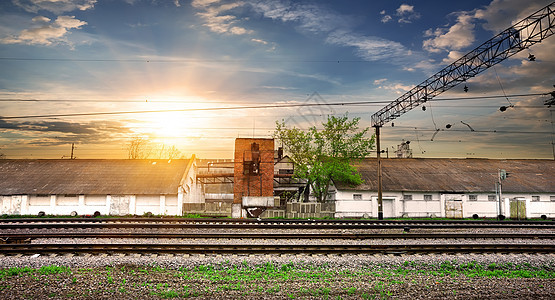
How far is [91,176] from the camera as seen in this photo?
131 feet

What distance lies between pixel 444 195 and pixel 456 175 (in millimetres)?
5333

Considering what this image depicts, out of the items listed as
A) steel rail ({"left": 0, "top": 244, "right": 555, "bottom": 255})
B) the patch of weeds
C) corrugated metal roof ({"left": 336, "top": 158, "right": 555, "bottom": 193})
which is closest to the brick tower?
corrugated metal roof ({"left": 336, "top": 158, "right": 555, "bottom": 193})

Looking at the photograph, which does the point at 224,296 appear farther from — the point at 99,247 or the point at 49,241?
the point at 49,241

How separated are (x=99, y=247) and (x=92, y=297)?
5712 mm

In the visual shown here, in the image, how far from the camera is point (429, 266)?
1287 centimetres

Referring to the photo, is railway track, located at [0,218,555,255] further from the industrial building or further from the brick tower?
the industrial building

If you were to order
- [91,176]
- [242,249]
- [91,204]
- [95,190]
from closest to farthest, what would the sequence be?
[242,249] → [91,204] → [95,190] → [91,176]

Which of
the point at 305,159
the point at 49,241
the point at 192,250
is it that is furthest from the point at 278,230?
the point at 305,159

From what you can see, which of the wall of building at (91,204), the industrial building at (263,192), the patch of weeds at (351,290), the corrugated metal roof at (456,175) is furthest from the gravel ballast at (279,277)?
the wall of building at (91,204)

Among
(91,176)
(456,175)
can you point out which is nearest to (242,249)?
(91,176)

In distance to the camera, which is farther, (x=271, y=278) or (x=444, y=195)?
(x=444, y=195)

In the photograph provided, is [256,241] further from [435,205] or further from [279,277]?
[435,205]

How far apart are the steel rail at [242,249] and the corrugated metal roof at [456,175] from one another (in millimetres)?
20573

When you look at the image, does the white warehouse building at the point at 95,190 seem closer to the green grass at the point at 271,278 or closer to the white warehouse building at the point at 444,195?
the white warehouse building at the point at 444,195
